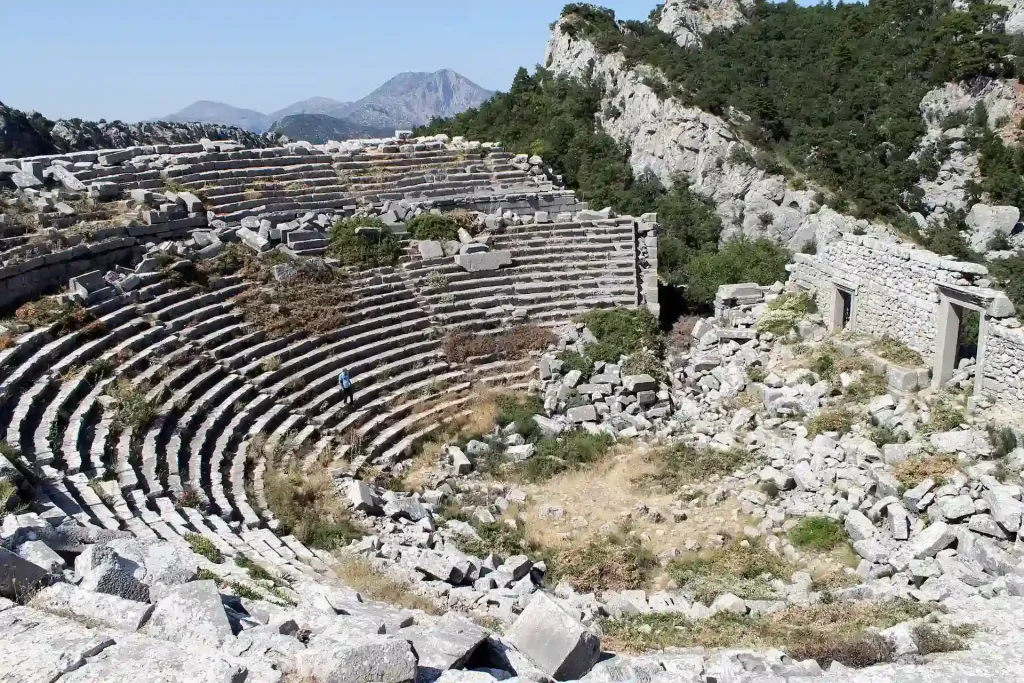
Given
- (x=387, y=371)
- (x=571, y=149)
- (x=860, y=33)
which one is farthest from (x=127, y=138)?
(x=860, y=33)

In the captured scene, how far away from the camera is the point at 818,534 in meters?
8.90

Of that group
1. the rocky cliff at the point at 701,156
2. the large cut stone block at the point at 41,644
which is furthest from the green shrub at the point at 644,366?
the rocky cliff at the point at 701,156

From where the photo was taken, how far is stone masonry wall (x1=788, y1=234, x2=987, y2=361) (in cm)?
1120

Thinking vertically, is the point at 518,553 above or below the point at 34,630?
below

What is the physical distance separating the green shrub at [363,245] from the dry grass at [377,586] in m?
8.73

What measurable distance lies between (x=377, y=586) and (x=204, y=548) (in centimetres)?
162

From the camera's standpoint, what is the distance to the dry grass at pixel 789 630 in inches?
236

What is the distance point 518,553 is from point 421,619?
300cm

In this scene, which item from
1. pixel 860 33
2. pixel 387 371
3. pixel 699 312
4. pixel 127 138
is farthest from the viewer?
pixel 127 138

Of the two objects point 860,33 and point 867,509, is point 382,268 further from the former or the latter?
point 860,33

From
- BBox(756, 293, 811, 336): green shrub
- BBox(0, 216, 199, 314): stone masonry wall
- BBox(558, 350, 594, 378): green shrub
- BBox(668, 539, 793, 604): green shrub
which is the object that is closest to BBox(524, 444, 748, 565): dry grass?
BBox(668, 539, 793, 604): green shrub

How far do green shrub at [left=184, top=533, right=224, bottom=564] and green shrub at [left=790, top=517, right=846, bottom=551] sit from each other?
20.2ft

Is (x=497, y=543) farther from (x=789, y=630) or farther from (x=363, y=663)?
(x=363, y=663)

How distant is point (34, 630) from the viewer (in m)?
4.41
